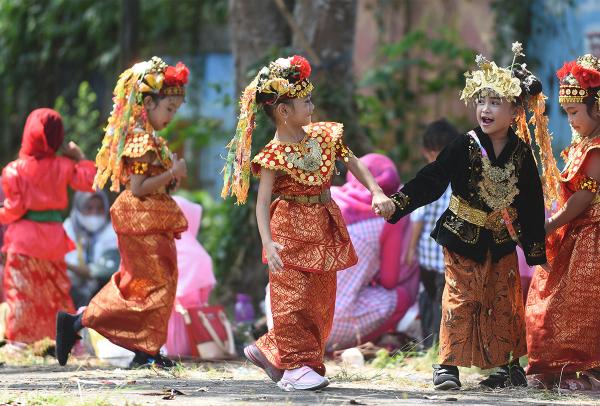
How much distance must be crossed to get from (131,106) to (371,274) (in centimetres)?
217

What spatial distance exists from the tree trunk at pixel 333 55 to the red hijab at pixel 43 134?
2.48m

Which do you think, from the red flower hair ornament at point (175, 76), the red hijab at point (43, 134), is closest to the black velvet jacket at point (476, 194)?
the red flower hair ornament at point (175, 76)

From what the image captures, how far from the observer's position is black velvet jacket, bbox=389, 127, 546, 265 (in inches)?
239

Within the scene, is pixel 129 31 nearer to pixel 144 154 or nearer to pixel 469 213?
pixel 144 154

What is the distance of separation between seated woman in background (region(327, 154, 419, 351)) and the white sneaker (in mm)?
2146

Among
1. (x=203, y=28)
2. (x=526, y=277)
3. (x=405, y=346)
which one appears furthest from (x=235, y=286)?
(x=203, y=28)

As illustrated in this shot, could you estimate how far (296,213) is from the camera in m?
5.99

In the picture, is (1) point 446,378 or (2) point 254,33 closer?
(1) point 446,378

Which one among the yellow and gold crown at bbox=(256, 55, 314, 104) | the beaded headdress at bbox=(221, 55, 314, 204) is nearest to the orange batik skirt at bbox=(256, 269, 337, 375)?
the beaded headdress at bbox=(221, 55, 314, 204)

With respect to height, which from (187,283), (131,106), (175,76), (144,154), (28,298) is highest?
(175,76)

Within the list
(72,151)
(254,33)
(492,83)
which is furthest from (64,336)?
(254,33)

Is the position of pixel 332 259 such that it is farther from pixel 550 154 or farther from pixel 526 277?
pixel 526 277

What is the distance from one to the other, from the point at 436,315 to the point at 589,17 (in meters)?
4.22

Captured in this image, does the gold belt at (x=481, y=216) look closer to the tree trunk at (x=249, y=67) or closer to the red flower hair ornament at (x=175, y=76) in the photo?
the red flower hair ornament at (x=175, y=76)
